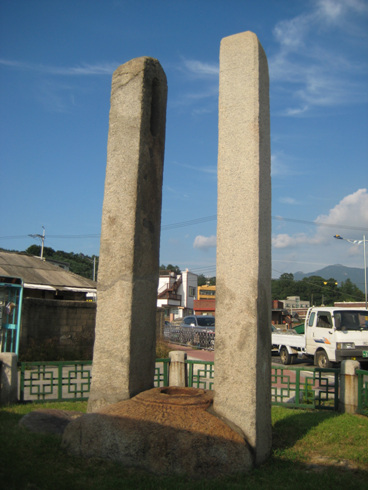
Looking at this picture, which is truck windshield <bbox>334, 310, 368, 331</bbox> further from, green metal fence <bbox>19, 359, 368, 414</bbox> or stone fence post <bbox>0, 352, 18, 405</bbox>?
stone fence post <bbox>0, 352, 18, 405</bbox>

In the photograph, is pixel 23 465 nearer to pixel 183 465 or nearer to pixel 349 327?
pixel 183 465

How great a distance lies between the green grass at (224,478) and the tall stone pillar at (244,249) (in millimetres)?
399

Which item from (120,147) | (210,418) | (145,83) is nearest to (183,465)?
(210,418)

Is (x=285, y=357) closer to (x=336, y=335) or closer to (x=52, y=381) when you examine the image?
(x=336, y=335)

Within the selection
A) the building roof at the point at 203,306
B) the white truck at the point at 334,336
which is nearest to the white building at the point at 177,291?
the building roof at the point at 203,306

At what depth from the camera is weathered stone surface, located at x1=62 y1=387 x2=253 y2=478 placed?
430 cm

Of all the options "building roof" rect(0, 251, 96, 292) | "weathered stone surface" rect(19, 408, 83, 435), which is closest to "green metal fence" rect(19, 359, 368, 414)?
"weathered stone surface" rect(19, 408, 83, 435)

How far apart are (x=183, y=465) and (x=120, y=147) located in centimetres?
386

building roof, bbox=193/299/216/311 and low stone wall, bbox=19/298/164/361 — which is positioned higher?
building roof, bbox=193/299/216/311

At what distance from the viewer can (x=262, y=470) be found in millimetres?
4480

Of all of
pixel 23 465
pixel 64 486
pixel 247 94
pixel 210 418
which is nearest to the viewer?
pixel 64 486

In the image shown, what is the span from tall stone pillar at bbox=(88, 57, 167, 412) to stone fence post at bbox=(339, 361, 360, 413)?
327 centimetres

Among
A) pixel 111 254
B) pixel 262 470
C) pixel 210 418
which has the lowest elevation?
pixel 262 470

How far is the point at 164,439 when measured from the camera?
4.38m
